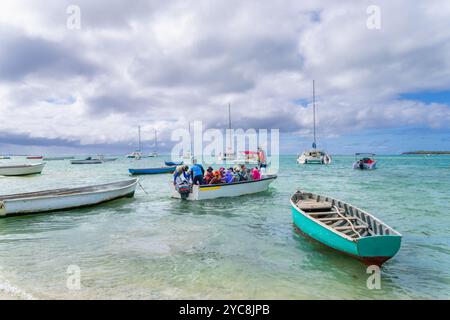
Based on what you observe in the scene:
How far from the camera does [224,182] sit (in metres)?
18.8

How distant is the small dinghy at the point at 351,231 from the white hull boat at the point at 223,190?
617cm

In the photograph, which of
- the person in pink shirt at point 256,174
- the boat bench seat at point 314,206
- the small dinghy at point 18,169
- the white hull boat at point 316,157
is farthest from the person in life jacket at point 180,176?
the white hull boat at point 316,157

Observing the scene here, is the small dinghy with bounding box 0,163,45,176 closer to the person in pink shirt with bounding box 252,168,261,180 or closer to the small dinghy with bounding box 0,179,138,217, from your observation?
the small dinghy with bounding box 0,179,138,217

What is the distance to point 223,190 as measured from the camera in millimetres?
18312

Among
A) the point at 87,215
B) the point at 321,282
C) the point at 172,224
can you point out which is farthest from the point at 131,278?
the point at 87,215

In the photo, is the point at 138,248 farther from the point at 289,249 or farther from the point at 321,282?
the point at 321,282

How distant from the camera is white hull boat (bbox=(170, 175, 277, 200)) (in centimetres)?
1769

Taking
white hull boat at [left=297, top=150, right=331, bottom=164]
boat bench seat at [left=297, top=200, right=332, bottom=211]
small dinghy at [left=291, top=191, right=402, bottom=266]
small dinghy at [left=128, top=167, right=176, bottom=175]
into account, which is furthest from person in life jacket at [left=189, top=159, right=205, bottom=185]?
white hull boat at [left=297, top=150, right=331, bottom=164]

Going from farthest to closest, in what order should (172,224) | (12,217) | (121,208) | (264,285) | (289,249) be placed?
1. (121,208)
2. (12,217)
3. (172,224)
4. (289,249)
5. (264,285)

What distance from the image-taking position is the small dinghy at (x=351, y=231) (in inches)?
279

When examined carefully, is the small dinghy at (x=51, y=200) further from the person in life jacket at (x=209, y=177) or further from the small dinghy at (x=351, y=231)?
the small dinghy at (x=351, y=231)

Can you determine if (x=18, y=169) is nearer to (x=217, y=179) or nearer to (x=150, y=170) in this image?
(x=150, y=170)

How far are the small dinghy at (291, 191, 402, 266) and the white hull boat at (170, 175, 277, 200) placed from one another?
20.2 feet
